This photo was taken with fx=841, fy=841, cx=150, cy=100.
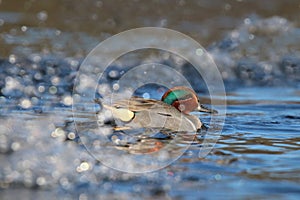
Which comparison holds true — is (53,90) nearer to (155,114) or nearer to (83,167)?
(155,114)

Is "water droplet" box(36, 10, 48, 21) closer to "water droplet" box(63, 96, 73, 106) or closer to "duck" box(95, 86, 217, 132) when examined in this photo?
"water droplet" box(63, 96, 73, 106)

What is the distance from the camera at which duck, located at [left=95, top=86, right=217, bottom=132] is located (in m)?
7.16

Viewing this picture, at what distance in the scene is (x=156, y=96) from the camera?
9.33m

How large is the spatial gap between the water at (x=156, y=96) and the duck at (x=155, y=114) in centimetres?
15

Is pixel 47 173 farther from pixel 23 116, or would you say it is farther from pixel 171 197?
pixel 23 116

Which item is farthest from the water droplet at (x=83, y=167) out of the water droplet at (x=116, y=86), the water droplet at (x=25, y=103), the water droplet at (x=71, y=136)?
the water droplet at (x=116, y=86)

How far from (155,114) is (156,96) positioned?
2.10 meters

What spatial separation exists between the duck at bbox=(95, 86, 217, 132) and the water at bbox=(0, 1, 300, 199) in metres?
0.15

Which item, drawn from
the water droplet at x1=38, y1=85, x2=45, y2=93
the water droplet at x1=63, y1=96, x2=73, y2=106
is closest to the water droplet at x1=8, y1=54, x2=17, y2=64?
A: the water droplet at x1=38, y1=85, x2=45, y2=93

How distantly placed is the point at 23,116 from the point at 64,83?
1916 mm

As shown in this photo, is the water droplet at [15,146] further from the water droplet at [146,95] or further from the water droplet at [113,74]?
the water droplet at [113,74]

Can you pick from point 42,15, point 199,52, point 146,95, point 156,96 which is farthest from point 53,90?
point 42,15

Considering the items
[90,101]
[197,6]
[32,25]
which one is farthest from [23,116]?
[197,6]

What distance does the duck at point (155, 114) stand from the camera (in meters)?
7.16
